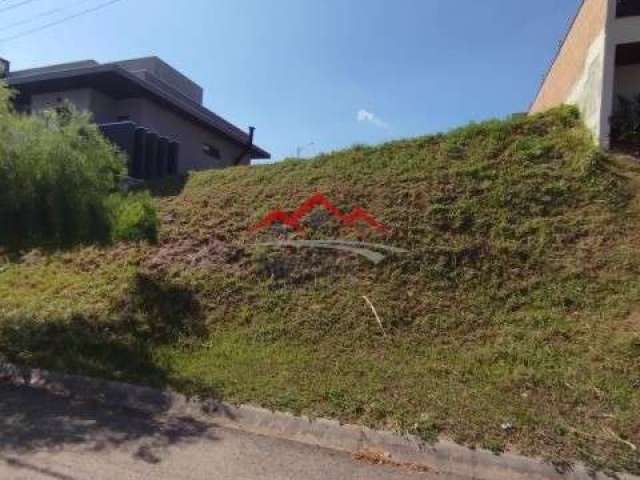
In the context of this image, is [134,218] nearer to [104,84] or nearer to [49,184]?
[49,184]

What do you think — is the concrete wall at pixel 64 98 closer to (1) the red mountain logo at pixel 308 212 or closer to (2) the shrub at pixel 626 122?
(1) the red mountain logo at pixel 308 212

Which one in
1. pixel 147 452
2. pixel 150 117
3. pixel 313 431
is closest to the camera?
pixel 147 452

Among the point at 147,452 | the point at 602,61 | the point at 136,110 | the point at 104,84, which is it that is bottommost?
the point at 147,452

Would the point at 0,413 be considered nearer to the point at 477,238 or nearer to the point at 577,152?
the point at 477,238

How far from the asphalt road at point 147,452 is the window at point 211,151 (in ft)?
54.1

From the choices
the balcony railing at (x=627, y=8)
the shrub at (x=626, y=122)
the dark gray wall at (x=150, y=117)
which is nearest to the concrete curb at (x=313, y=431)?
the shrub at (x=626, y=122)

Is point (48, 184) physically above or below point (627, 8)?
below

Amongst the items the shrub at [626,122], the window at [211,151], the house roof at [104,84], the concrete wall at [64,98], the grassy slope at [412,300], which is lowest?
the grassy slope at [412,300]

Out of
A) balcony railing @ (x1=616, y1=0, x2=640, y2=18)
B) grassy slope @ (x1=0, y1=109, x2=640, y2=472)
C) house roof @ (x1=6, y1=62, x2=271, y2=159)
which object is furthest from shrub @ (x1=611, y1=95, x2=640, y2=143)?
house roof @ (x1=6, y1=62, x2=271, y2=159)

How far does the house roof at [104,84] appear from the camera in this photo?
55.5 feet

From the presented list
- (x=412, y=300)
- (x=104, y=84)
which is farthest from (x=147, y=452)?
(x=104, y=84)

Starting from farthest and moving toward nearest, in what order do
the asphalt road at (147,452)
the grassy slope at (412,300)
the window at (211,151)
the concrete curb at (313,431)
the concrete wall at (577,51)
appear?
the window at (211,151) < the concrete wall at (577,51) < the grassy slope at (412,300) < the concrete curb at (313,431) < the asphalt road at (147,452)

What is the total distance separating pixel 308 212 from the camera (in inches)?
454

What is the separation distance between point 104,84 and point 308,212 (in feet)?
30.7
